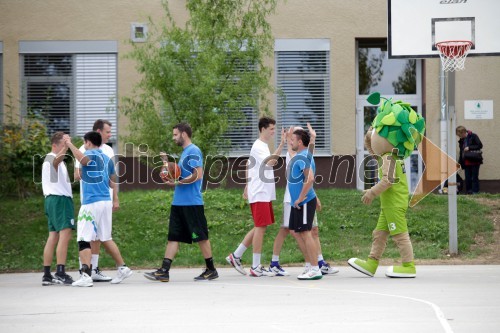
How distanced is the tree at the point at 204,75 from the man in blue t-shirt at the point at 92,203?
247 inches

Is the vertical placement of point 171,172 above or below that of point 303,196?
above

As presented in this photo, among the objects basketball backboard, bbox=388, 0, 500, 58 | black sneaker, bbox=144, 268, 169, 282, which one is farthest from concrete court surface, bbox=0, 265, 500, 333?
basketball backboard, bbox=388, 0, 500, 58

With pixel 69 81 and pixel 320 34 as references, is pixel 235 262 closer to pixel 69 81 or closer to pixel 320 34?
pixel 320 34

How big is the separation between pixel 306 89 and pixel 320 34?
1402 millimetres

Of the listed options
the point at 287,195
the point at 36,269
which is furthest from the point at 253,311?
the point at 36,269

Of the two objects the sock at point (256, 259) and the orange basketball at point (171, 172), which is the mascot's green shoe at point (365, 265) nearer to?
the sock at point (256, 259)

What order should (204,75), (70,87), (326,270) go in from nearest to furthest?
(326,270)
(204,75)
(70,87)

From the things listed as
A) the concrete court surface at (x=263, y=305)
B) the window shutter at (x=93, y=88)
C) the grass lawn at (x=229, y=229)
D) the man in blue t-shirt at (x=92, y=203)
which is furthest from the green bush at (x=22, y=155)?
the man in blue t-shirt at (x=92, y=203)

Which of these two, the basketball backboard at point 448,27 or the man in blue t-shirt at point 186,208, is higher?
the basketball backboard at point 448,27

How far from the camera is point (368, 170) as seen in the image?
24.0 metres

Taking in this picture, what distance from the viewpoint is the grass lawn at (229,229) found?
15.6 m

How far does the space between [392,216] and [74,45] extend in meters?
13.5

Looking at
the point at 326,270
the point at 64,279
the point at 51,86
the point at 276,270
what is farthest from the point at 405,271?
the point at 51,86

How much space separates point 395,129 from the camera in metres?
12.6
